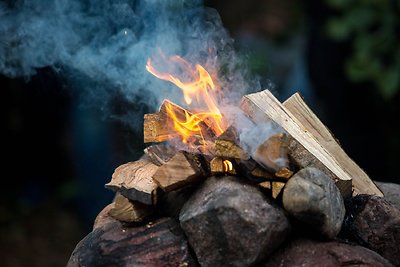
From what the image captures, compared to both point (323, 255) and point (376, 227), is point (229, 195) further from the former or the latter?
point (376, 227)

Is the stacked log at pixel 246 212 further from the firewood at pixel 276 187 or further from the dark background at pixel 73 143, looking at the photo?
the dark background at pixel 73 143

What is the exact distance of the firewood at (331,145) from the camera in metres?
3.35

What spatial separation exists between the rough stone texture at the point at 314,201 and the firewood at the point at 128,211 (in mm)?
625

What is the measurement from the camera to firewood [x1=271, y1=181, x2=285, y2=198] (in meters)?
2.85

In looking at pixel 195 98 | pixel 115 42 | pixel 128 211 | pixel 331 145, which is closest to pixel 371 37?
pixel 115 42

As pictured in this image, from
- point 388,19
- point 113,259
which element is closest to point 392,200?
point 113,259

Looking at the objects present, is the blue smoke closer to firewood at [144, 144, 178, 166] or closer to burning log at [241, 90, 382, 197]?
burning log at [241, 90, 382, 197]

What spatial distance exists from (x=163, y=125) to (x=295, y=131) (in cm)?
63

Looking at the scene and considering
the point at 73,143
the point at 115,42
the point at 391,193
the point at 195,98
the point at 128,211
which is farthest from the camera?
the point at 73,143

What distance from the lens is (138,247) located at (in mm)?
2867

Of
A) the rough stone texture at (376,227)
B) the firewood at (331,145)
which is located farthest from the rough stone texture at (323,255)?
the firewood at (331,145)

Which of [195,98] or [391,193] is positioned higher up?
[195,98]

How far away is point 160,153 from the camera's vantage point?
3209mm

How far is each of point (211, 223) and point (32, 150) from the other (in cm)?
518
